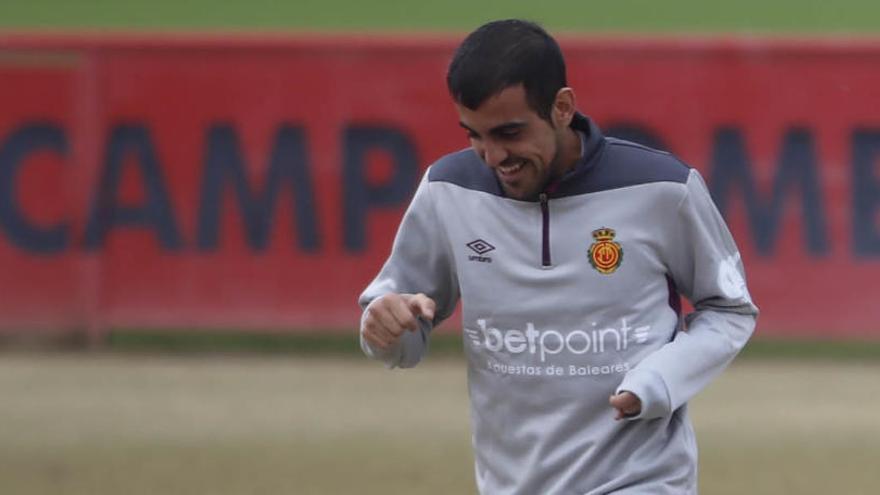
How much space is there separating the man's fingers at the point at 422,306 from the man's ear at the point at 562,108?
467 millimetres

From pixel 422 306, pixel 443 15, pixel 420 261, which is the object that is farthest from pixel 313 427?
pixel 443 15

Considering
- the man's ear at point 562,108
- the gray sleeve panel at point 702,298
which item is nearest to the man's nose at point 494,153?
the man's ear at point 562,108

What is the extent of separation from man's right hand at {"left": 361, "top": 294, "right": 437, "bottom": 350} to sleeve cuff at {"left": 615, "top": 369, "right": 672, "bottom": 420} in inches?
16.7

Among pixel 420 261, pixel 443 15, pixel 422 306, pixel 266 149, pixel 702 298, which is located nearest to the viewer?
pixel 422 306

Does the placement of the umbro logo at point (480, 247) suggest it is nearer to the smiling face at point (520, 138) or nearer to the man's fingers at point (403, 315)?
the smiling face at point (520, 138)

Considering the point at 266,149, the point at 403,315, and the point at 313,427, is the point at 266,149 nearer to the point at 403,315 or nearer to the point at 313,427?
the point at 313,427

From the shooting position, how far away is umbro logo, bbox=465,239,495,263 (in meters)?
4.14

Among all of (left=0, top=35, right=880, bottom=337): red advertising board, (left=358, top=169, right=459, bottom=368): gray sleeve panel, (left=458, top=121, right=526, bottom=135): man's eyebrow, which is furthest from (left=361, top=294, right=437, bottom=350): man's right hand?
(left=0, top=35, right=880, bottom=337): red advertising board

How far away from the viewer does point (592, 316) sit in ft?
13.3

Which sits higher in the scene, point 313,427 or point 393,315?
point 393,315

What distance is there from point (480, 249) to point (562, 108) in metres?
0.36

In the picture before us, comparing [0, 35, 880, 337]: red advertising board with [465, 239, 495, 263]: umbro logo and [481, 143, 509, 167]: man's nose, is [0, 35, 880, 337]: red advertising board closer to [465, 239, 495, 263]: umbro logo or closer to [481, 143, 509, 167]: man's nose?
[465, 239, 495, 263]: umbro logo

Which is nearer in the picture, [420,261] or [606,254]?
[606,254]

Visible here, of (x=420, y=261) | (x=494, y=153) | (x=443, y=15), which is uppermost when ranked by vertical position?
(x=494, y=153)
